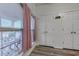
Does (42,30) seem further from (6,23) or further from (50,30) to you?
(6,23)

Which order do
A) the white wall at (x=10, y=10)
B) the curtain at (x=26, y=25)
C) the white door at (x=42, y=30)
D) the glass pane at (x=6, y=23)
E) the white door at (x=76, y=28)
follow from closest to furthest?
the glass pane at (x=6, y=23) < the white wall at (x=10, y=10) < the curtain at (x=26, y=25) < the white door at (x=42, y=30) < the white door at (x=76, y=28)

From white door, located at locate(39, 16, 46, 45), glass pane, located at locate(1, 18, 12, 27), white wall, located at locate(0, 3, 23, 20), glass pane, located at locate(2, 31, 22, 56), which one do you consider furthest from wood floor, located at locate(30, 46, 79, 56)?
white wall, located at locate(0, 3, 23, 20)

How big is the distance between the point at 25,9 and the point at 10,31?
0.82 m

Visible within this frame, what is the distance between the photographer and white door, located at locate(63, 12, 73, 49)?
12.0 feet

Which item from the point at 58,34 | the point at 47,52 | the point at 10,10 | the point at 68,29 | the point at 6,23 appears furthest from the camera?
the point at 68,29

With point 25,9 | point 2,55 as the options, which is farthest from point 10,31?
point 25,9

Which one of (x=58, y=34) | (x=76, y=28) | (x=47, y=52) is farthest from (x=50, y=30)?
(x=47, y=52)

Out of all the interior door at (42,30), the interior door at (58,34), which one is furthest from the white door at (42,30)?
the interior door at (58,34)

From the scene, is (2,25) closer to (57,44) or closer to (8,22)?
(8,22)

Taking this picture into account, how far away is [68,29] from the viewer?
12.5 feet

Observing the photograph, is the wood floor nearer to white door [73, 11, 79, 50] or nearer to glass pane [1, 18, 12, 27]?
white door [73, 11, 79, 50]

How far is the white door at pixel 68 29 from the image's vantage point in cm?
367

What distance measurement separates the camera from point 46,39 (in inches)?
140

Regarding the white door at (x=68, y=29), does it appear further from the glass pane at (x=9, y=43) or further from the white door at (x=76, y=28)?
the glass pane at (x=9, y=43)
